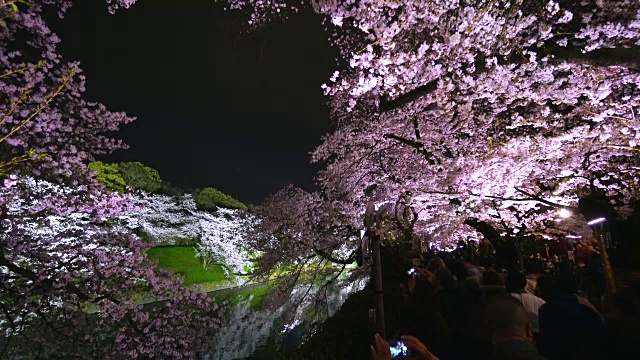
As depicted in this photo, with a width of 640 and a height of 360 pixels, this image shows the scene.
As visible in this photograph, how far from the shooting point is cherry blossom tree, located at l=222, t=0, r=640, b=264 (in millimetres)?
4188

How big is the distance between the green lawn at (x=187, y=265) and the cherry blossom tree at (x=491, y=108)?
19163 millimetres

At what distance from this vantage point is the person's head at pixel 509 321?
209 centimetres

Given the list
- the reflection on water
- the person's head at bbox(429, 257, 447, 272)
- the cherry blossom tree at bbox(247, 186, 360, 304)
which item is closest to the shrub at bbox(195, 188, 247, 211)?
the reflection on water

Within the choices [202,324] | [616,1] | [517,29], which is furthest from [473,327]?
[202,324]

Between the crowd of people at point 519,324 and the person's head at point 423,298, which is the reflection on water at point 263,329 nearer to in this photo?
the crowd of people at point 519,324

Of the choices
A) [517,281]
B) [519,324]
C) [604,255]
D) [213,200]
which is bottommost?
[519,324]

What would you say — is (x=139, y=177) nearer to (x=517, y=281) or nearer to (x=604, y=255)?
(x=604, y=255)

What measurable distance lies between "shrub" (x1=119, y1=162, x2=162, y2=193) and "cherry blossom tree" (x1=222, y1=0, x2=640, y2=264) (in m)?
25.0

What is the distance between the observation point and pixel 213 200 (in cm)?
3838

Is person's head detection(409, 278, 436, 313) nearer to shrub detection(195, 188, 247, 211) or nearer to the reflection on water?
the reflection on water

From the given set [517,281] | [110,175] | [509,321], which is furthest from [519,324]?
[110,175]

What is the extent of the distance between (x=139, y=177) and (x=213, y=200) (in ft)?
25.7

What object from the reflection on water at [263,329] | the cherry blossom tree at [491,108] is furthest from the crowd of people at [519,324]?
the reflection on water at [263,329]

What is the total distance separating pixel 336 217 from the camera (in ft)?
46.8
